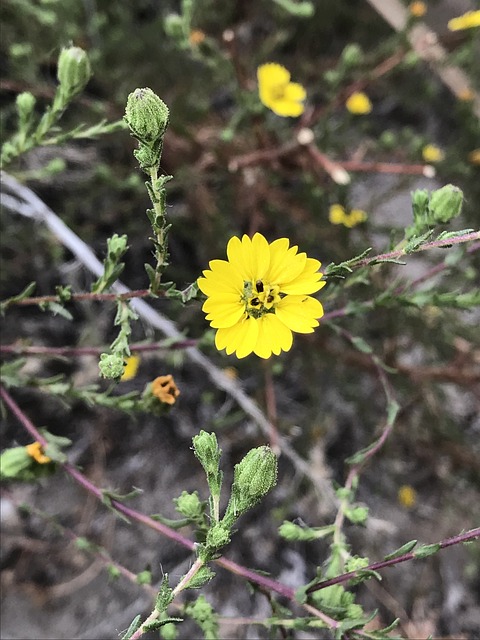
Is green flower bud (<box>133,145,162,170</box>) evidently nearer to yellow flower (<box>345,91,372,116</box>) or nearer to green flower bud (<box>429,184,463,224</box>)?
green flower bud (<box>429,184,463,224</box>)

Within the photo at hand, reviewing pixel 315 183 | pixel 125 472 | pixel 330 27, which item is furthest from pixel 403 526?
pixel 330 27

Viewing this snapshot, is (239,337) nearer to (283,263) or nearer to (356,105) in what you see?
(283,263)

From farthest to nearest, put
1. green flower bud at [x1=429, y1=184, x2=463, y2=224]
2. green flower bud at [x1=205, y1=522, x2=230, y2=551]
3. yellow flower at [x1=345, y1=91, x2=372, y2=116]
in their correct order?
yellow flower at [x1=345, y1=91, x2=372, y2=116] → green flower bud at [x1=429, y1=184, x2=463, y2=224] → green flower bud at [x1=205, y1=522, x2=230, y2=551]

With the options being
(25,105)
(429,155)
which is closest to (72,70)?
(25,105)

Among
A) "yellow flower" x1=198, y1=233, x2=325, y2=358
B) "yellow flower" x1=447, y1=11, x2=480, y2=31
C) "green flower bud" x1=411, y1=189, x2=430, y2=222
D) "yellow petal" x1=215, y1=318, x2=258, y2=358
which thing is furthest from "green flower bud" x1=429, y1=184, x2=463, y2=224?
"yellow flower" x1=447, y1=11, x2=480, y2=31

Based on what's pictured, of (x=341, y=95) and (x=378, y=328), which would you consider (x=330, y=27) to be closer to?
(x=341, y=95)

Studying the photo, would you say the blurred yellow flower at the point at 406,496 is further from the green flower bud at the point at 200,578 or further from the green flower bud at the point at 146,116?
the green flower bud at the point at 146,116
